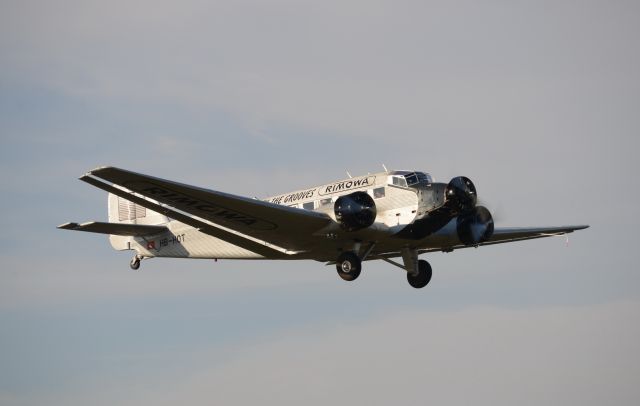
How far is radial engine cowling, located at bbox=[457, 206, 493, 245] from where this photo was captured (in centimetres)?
3472

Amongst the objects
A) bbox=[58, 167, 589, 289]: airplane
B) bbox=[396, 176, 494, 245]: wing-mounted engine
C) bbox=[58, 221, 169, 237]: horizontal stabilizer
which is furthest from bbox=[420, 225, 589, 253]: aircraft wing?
bbox=[58, 221, 169, 237]: horizontal stabilizer

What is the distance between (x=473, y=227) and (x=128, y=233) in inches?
530

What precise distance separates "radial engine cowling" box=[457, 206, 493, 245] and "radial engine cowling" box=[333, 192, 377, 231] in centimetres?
382

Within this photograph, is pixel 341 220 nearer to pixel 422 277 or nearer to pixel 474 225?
pixel 474 225

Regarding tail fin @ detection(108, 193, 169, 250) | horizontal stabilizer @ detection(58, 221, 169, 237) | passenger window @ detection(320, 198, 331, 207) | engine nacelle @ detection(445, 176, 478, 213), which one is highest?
tail fin @ detection(108, 193, 169, 250)

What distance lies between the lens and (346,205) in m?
Result: 32.5

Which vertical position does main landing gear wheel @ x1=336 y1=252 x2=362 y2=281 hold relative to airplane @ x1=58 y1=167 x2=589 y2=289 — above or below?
below

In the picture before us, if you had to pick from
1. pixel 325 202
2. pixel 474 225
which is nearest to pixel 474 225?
pixel 474 225

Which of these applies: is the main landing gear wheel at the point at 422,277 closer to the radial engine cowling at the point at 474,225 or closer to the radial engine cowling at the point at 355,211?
the radial engine cowling at the point at 474,225

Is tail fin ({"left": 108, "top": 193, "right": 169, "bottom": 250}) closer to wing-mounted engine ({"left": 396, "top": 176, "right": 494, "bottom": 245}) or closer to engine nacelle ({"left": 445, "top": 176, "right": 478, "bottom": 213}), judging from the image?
wing-mounted engine ({"left": 396, "top": 176, "right": 494, "bottom": 245})

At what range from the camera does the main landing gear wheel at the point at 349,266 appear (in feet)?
111

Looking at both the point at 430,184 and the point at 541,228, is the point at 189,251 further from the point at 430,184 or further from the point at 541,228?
the point at 541,228

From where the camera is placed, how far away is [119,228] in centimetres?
3775

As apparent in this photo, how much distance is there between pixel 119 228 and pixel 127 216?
3.04m
